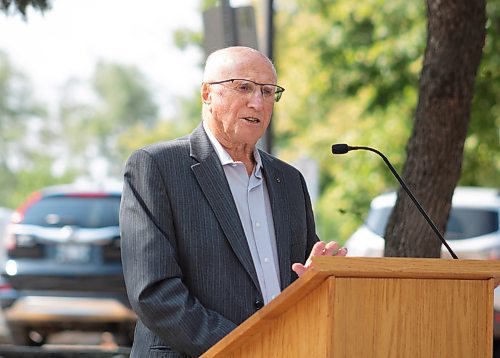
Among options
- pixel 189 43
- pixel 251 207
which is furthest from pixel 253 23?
pixel 189 43

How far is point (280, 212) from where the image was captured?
16.3 feet

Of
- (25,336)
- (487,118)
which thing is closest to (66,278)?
(25,336)

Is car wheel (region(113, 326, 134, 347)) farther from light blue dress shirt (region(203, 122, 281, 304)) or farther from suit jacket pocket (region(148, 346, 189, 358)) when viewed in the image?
suit jacket pocket (region(148, 346, 189, 358))

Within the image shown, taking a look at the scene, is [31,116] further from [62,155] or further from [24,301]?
[24,301]

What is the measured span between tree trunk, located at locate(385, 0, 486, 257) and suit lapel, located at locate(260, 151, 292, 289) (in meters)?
2.71

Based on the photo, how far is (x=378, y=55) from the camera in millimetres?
19203

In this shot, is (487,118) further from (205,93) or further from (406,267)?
(406,267)

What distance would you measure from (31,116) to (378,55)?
6954 centimetres

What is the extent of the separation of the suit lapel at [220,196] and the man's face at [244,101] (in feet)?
0.36

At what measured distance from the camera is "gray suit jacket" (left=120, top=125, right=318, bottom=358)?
Result: 4445 mm

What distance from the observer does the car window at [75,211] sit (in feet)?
45.0

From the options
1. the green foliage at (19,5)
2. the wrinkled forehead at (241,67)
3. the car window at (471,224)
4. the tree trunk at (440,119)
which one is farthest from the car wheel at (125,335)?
the wrinkled forehead at (241,67)

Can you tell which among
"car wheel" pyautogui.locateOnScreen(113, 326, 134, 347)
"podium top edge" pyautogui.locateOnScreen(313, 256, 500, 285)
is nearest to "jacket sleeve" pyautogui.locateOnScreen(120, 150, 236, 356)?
"podium top edge" pyautogui.locateOnScreen(313, 256, 500, 285)

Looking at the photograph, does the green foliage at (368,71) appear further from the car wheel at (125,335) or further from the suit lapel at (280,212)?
the suit lapel at (280,212)
